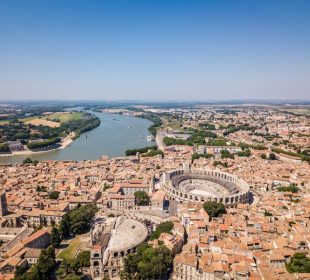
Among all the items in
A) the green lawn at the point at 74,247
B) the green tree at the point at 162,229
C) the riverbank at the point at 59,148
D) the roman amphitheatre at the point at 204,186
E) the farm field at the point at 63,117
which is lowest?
the riverbank at the point at 59,148

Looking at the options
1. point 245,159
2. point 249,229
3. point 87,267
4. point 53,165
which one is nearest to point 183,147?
point 245,159

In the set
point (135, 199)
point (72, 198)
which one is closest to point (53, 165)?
point (72, 198)

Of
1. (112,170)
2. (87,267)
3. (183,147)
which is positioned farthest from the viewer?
(183,147)

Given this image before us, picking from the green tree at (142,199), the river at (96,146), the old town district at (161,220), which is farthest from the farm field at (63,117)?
the green tree at (142,199)

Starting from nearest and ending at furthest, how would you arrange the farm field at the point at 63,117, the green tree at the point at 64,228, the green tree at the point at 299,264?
the green tree at the point at 299,264
the green tree at the point at 64,228
the farm field at the point at 63,117

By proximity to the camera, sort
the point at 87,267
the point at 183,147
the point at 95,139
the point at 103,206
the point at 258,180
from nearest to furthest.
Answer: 1. the point at 87,267
2. the point at 103,206
3. the point at 258,180
4. the point at 183,147
5. the point at 95,139

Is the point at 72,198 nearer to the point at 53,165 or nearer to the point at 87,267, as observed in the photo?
the point at 87,267

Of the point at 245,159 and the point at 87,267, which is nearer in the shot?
the point at 87,267

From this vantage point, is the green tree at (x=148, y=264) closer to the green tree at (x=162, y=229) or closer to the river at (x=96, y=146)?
the green tree at (x=162, y=229)
